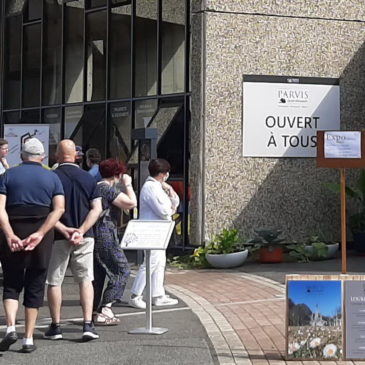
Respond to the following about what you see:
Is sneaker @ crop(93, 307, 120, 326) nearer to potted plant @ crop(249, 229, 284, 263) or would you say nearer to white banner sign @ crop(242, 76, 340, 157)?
potted plant @ crop(249, 229, 284, 263)

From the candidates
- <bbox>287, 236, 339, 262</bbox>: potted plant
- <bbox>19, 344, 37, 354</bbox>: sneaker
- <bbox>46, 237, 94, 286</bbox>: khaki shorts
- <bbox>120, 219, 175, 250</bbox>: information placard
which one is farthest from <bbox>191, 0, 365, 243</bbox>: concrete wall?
<bbox>19, 344, 37, 354</bbox>: sneaker

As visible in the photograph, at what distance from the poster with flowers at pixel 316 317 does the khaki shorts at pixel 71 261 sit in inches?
85.4

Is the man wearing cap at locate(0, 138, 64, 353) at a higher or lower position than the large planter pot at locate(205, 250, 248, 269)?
higher

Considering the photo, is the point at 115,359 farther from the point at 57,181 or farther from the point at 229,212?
the point at 229,212

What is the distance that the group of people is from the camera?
24.1 feet

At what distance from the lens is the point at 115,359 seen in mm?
7129

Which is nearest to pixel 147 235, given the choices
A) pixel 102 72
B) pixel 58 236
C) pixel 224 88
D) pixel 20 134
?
pixel 58 236

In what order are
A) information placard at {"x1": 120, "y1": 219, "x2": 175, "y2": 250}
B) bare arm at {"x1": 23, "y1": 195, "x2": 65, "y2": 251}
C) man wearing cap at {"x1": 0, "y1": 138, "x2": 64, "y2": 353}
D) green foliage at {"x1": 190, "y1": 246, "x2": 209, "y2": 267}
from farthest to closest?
green foliage at {"x1": 190, "y1": 246, "x2": 209, "y2": 267}
information placard at {"x1": 120, "y1": 219, "x2": 175, "y2": 250}
man wearing cap at {"x1": 0, "y1": 138, "x2": 64, "y2": 353}
bare arm at {"x1": 23, "y1": 195, "x2": 65, "y2": 251}

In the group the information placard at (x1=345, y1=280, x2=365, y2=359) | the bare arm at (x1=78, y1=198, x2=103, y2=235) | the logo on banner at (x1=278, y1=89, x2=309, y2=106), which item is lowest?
the information placard at (x1=345, y1=280, x2=365, y2=359)

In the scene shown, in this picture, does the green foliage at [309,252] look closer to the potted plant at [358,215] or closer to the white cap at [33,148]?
the potted plant at [358,215]

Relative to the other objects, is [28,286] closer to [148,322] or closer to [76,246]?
[76,246]

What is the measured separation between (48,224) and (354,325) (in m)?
2.78

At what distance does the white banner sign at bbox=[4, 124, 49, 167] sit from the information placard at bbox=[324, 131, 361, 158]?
6.26 meters

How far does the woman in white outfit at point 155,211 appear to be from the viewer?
973 cm
